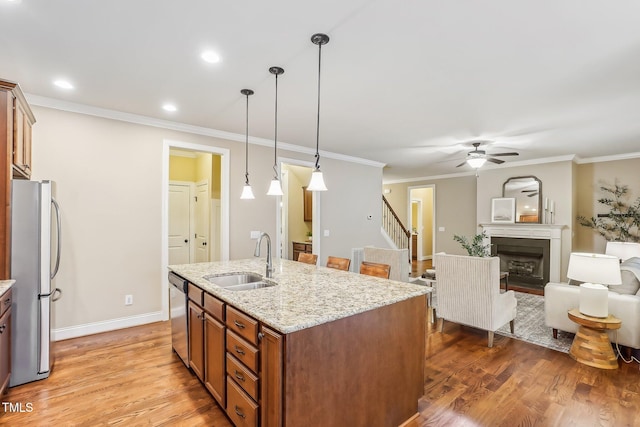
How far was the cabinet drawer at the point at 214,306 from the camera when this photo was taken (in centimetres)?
206

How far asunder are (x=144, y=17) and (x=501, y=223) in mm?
7079

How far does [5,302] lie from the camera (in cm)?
230

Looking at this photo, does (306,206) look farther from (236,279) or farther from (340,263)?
(236,279)

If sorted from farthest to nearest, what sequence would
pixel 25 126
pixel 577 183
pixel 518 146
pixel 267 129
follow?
pixel 577 183
pixel 518 146
pixel 267 129
pixel 25 126

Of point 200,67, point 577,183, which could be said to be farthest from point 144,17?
point 577,183

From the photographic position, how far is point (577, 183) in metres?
6.45

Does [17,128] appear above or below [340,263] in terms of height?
above

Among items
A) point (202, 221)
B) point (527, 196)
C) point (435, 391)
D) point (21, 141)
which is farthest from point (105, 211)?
point (527, 196)

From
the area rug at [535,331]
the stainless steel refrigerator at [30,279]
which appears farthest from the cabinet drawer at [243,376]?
the area rug at [535,331]

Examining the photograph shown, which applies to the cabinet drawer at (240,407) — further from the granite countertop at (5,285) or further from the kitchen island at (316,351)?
the granite countertop at (5,285)

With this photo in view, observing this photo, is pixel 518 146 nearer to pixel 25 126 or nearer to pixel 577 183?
pixel 577 183

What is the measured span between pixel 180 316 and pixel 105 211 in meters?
1.86

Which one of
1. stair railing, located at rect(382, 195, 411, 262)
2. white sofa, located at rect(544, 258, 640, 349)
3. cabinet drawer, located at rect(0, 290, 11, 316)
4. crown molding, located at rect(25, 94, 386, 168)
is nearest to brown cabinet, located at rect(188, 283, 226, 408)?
cabinet drawer, located at rect(0, 290, 11, 316)

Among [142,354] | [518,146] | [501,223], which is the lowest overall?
[142,354]
